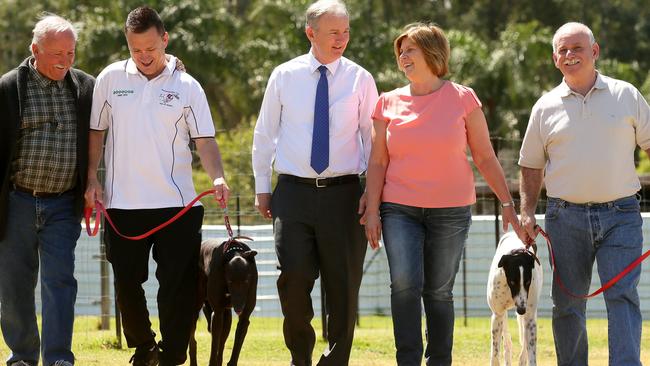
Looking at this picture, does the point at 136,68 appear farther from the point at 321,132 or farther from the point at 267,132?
the point at 321,132

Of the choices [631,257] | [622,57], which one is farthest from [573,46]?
[622,57]

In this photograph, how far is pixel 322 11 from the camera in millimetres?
7008

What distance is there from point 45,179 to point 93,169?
0.97 ft

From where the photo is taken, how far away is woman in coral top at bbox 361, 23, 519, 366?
22.1 feet

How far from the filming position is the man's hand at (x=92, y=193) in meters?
7.26

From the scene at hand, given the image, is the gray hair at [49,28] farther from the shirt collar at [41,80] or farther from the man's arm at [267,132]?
the man's arm at [267,132]

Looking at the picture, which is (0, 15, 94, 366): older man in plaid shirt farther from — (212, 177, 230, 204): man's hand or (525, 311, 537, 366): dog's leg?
(525, 311, 537, 366): dog's leg

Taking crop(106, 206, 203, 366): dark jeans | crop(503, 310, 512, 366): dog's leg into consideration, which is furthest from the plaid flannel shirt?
crop(503, 310, 512, 366): dog's leg

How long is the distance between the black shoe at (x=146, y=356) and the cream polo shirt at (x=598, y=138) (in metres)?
→ 2.66

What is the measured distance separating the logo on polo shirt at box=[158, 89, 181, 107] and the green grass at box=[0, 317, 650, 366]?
9.66 feet

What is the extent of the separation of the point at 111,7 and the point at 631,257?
24.1 m

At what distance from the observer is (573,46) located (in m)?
6.95

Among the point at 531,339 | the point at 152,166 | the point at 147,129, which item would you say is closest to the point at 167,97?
the point at 147,129

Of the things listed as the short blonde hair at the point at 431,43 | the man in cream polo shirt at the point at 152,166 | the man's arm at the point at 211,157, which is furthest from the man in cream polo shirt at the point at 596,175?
the man in cream polo shirt at the point at 152,166
